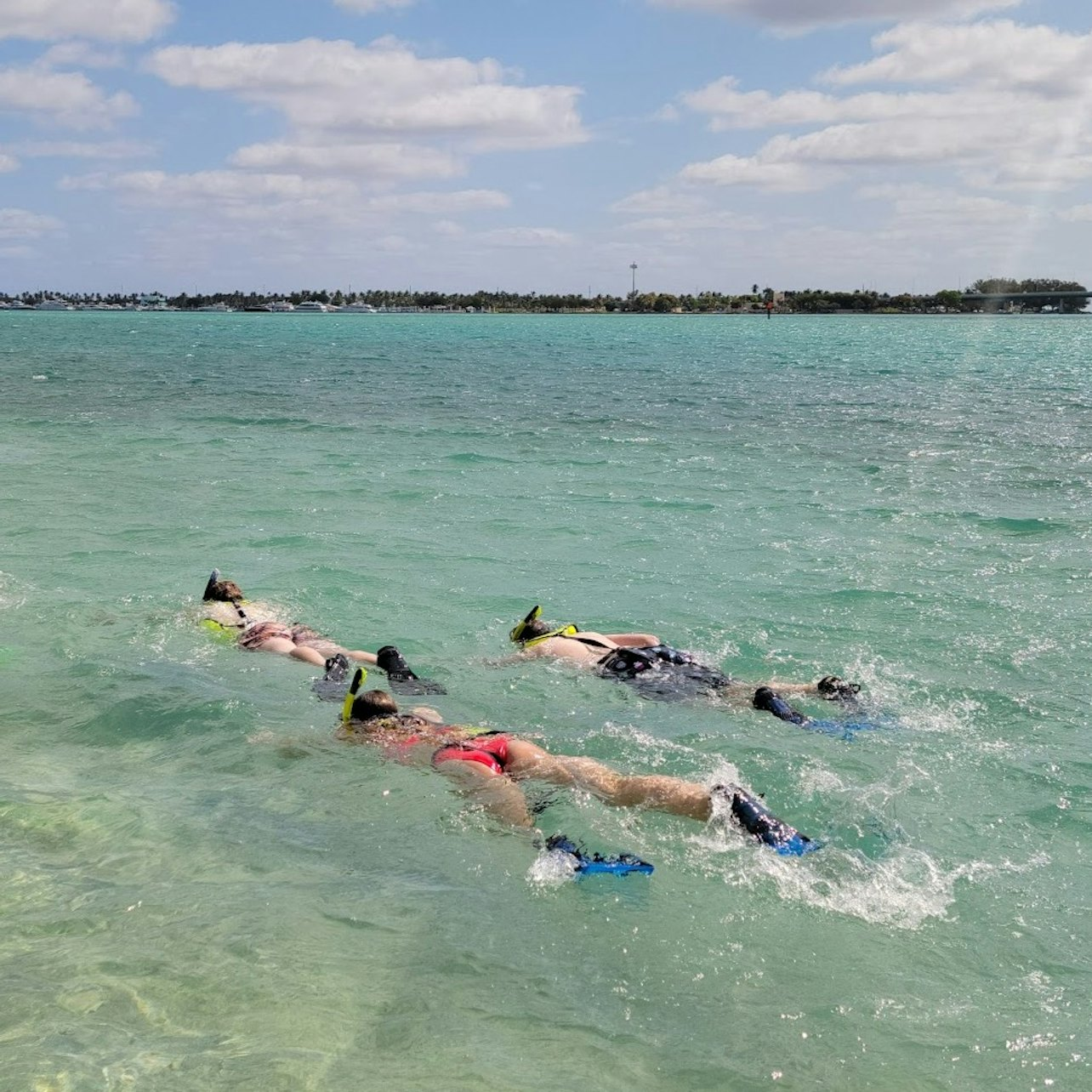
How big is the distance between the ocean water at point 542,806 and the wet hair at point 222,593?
0.47m

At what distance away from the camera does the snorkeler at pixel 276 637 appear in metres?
9.57

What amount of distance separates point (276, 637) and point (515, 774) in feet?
13.1

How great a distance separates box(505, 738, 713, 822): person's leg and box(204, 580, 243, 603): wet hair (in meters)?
4.82

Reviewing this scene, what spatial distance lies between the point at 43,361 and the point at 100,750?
54590 mm

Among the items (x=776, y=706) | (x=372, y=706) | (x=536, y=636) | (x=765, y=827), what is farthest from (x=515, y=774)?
(x=536, y=636)

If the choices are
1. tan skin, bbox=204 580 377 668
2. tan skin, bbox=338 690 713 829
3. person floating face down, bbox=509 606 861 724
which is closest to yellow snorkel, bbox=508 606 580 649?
person floating face down, bbox=509 606 861 724

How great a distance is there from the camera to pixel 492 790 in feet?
23.8

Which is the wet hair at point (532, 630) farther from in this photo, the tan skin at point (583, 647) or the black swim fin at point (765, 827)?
the black swim fin at point (765, 827)

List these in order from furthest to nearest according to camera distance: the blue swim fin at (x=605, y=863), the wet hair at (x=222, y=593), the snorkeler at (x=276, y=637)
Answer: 1. the wet hair at (x=222, y=593)
2. the snorkeler at (x=276, y=637)
3. the blue swim fin at (x=605, y=863)

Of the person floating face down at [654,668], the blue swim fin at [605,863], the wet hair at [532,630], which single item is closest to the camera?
the blue swim fin at [605,863]

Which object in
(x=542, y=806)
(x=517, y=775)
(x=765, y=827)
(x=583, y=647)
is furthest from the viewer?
(x=583, y=647)

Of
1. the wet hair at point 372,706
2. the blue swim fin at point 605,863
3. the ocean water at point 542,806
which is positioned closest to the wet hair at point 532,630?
the ocean water at point 542,806

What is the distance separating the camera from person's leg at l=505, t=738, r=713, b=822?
6.91m

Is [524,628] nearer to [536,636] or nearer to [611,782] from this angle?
[536,636]
